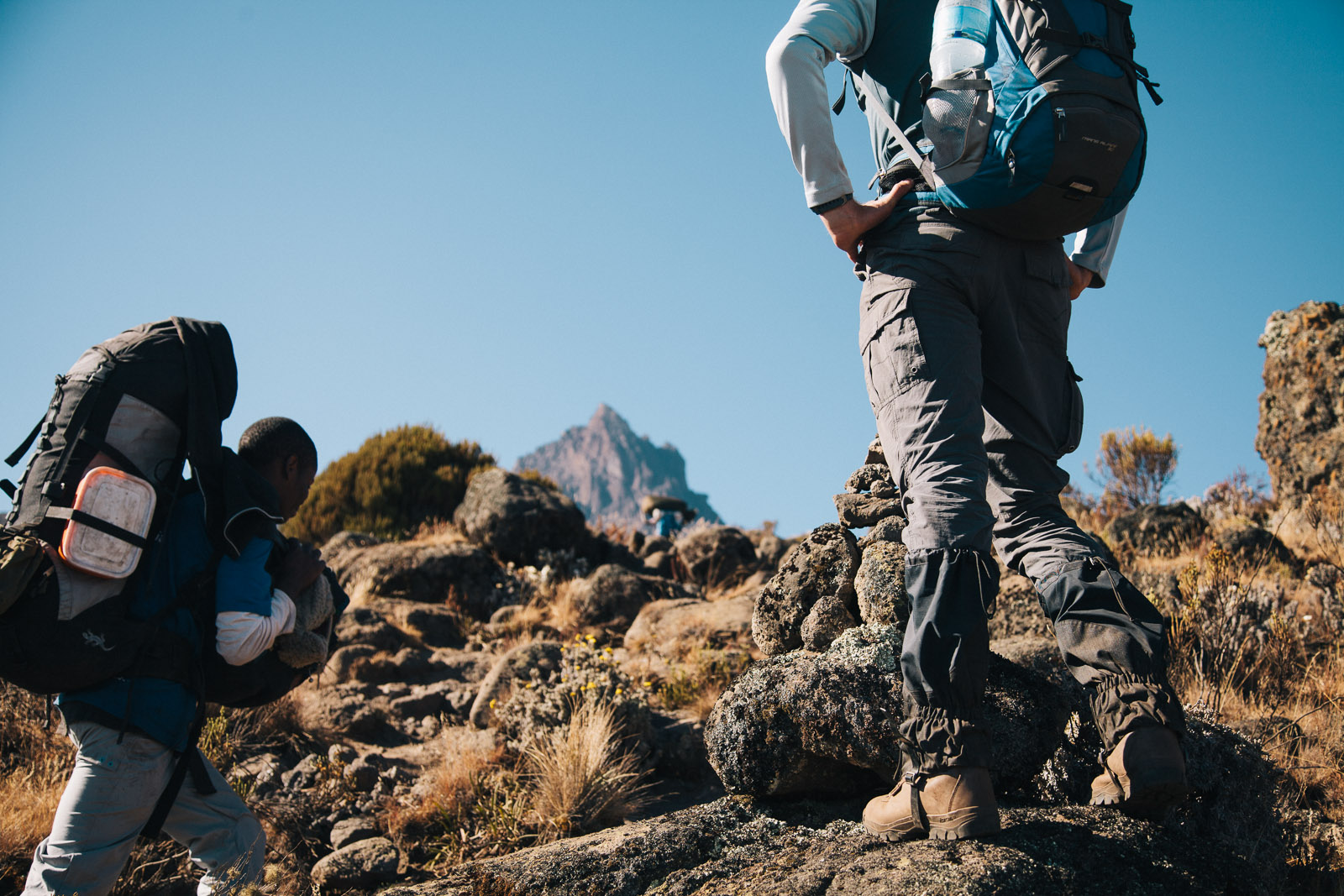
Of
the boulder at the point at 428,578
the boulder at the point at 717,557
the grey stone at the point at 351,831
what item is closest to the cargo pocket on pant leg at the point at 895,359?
the grey stone at the point at 351,831

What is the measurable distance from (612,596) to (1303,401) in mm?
7221

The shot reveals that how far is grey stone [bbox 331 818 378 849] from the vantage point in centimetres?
417

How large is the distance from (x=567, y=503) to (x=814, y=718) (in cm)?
908

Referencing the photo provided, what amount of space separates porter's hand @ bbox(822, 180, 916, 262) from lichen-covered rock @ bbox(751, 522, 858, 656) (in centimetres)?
183

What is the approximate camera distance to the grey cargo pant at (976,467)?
1986 millimetres

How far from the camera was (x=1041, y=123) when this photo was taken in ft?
7.02

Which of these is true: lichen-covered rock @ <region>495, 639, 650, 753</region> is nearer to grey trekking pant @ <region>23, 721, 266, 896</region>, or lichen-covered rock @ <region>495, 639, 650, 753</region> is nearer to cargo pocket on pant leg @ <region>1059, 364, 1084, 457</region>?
grey trekking pant @ <region>23, 721, 266, 896</region>

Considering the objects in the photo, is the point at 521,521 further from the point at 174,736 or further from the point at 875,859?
the point at 875,859

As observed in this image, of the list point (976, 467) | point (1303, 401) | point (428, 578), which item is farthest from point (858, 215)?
point (1303, 401)

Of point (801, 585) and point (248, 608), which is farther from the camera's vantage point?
point (801, 585)

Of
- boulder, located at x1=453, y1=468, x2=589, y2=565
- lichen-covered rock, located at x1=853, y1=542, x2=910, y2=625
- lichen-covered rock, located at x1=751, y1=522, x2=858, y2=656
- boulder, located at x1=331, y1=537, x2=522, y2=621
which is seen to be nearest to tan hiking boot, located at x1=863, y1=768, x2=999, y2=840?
lichen-covered rock, located at x1=853, y1=542, x2=910, y2=625

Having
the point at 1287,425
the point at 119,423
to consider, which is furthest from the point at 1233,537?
the point at 119,423

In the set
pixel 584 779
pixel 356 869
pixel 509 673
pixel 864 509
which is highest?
pixel 864 509

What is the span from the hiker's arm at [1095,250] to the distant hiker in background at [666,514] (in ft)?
42.6
